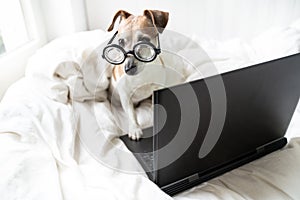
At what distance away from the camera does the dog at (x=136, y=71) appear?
0.97m

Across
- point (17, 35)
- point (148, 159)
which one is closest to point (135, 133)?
point (148, 159)

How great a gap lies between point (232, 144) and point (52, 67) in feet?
2.57

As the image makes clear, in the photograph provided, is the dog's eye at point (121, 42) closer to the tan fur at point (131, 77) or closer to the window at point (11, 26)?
the tan fur at point (131, 77)

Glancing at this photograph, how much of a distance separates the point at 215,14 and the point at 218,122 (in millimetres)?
1276

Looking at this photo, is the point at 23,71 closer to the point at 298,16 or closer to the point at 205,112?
the point at 205,112

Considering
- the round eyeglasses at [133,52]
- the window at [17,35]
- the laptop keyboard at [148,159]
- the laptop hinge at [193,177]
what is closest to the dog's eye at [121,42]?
the round eyeglasses at [133,52]

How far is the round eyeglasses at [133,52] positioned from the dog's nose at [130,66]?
47 mm

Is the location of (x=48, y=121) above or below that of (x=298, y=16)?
below

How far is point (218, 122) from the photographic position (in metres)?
0.69

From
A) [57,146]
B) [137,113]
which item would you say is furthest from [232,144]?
[57,146]

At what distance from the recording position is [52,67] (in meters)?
1.07

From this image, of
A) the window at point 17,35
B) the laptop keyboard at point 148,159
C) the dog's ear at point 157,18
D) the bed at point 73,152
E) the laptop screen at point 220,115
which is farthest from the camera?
the window at point 17,35

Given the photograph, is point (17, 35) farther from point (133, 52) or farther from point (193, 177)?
point (193, 177)

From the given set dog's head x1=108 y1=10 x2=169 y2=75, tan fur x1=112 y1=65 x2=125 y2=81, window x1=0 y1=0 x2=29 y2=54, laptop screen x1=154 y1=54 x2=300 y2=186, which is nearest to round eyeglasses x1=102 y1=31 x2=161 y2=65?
dog's head x1=108 y1=10 x2=169 y2=75
